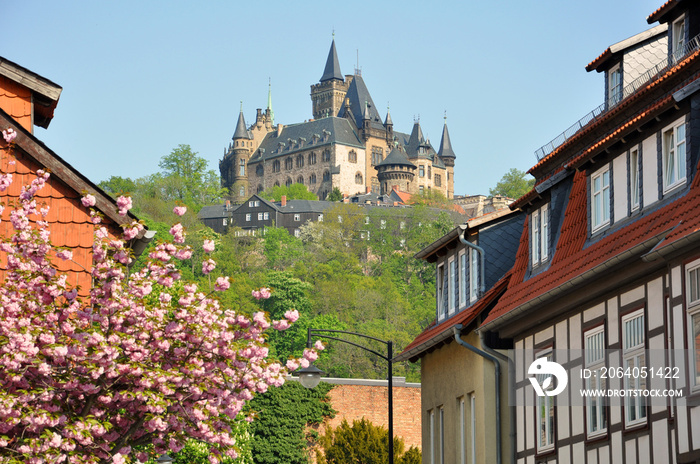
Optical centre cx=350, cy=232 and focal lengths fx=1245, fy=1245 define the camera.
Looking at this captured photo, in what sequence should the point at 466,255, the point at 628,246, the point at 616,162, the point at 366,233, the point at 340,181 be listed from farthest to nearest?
the point at 340,181
the point at 366,233
the point at 466,255
the point at 616,162
the point at 628,246

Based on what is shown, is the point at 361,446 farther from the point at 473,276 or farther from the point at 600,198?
the point at 600,198

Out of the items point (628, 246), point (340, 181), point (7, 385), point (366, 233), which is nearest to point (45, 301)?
point (7, 385)

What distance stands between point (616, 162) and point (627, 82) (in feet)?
11.1

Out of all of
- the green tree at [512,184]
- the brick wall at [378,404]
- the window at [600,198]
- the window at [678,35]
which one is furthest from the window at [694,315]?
the green tree at [512,184]

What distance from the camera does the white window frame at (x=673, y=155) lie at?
1454cm

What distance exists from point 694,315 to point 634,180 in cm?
364

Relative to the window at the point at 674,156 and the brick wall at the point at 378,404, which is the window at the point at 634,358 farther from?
the brick wall at the point at 378,404

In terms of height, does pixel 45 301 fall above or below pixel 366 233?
below

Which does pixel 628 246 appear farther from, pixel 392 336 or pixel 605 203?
pixel 392 336

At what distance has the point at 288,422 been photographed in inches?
2111

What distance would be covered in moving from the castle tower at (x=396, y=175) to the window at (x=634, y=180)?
176716mm

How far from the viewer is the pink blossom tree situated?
39.0ft

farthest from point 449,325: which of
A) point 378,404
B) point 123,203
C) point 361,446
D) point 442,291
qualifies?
point 378,404

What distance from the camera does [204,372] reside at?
12672 millimetres
